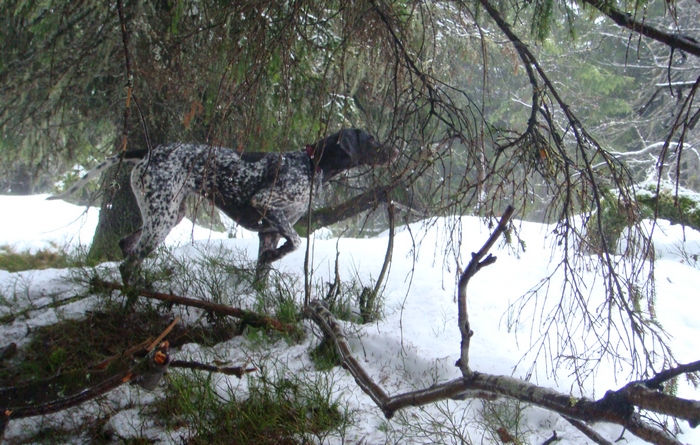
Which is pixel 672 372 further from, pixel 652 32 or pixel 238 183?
pixel 238 183

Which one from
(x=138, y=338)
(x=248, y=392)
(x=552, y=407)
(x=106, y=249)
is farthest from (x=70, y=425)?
(x=106, y=249)

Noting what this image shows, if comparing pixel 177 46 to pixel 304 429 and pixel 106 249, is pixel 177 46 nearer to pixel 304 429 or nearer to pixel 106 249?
pixel 304 429

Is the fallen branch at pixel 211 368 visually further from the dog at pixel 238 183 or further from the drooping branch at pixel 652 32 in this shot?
the drooping branch at pixel 652 32

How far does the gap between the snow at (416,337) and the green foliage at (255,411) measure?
8 cm

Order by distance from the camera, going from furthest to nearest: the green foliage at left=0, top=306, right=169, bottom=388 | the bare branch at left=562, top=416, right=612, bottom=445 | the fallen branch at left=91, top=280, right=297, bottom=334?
the fallen branch at left=91, top=280, right=297, bottom=334 → the green foliage at left=0, top=306, right=169, bottom=388 → the bare branch at left=562, top=416, right=612, bottom=445

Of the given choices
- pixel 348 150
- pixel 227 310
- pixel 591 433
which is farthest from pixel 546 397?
pixel 348 150

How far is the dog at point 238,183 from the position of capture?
11.5 ft

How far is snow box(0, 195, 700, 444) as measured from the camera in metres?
2.51

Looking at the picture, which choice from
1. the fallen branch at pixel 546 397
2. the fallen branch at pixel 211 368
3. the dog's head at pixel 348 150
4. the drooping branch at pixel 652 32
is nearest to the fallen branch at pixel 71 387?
the fallen branch at pixel 211 368

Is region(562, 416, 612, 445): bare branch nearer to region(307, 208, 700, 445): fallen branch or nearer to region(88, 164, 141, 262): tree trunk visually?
region(307, 208, 700, 445): fallen branch

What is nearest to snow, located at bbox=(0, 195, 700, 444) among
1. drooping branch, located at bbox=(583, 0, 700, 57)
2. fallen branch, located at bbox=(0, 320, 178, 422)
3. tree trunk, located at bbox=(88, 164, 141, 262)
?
fallen branch, located at bbox=(0, 320, 178, 422)

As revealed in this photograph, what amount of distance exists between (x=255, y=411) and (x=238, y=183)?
1.78 m

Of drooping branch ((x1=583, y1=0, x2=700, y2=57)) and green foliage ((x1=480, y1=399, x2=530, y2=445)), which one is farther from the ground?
drooping branch ((x1=583, y1=0, x2=700, y2=57))

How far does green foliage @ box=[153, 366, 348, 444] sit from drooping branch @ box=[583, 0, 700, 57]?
2.20 metres
